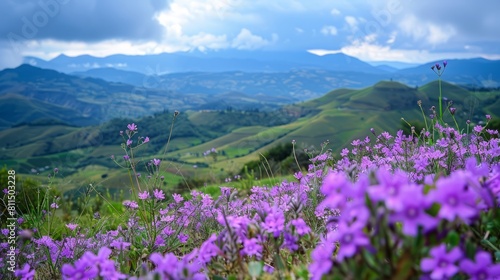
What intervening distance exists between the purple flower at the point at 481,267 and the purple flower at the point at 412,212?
0.26m

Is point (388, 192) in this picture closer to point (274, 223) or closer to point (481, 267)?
point (481, 267)

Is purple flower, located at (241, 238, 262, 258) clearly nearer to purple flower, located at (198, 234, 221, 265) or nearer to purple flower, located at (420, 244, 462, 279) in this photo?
purple flower, located at (198, 234, 221, 265)

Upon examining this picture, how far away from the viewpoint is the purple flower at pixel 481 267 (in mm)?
1448

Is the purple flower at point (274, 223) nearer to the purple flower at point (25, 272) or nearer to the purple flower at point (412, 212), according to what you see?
the purple flower at point (412, 212)

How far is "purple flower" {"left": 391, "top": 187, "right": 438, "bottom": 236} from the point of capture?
130cm

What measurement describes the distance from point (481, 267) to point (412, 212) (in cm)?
39

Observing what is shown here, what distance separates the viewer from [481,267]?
1470mm

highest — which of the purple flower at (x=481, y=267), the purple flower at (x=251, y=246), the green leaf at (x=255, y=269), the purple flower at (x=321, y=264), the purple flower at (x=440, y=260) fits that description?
the purple flower at (x=440, y=260)

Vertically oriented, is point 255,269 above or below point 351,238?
below

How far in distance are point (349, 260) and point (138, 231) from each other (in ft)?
13.7

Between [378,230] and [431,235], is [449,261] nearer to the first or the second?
[431,235]

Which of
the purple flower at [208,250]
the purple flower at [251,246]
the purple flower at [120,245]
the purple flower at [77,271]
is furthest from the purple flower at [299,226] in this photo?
the purple flower at [120,245]

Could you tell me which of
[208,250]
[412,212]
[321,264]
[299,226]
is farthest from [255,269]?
[412,212]

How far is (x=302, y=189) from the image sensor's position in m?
4.64
